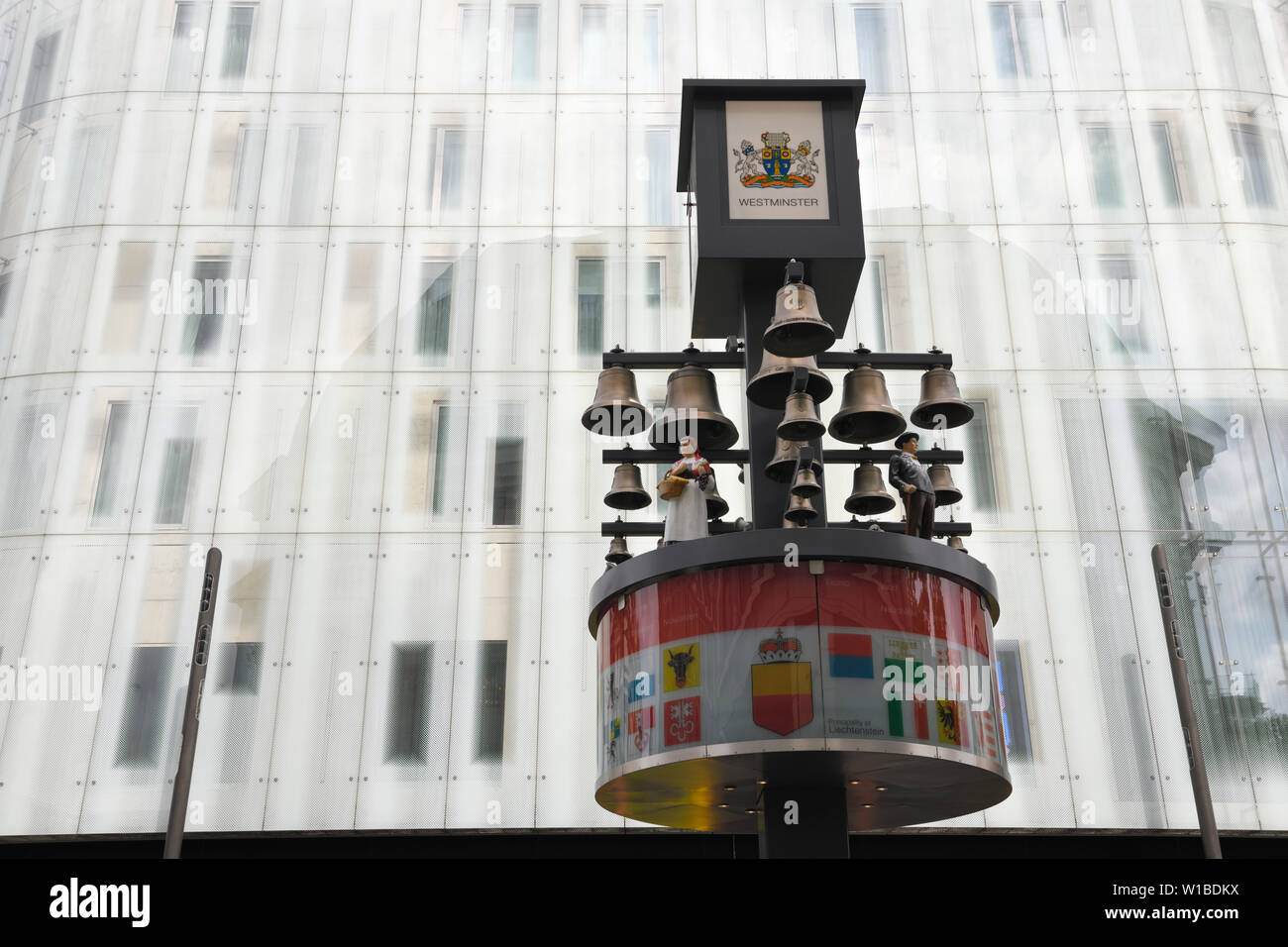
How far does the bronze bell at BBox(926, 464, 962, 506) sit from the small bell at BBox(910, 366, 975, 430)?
62 cm

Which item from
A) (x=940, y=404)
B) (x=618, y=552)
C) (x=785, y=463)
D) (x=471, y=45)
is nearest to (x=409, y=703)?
(x=618, y=552)

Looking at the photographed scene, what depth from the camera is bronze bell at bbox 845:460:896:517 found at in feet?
38.6

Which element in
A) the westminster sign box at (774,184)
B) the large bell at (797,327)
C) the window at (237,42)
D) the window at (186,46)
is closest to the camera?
the large bell at (797,327)

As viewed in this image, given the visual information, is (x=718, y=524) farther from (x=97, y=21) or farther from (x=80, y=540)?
(x=97, y=21)

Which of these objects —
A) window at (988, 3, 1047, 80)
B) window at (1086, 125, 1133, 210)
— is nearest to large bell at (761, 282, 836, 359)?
window at (1086, 125, 1133, 210)

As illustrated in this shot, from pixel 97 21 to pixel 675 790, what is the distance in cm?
2301

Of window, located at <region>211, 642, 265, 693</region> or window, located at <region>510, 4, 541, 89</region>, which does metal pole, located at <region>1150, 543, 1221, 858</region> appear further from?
window, located at <region>510, 4, 541, 89</region>

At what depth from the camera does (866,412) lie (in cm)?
1095


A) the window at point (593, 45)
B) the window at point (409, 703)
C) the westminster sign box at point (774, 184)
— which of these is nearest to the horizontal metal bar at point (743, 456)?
the westminster sign box at point (774, 184)

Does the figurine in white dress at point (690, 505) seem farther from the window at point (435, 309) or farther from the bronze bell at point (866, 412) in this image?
the window at point (435, 309)

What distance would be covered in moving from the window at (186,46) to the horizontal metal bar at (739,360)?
55.0 ft

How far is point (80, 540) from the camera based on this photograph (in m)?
20.0

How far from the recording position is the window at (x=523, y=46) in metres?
23.8
